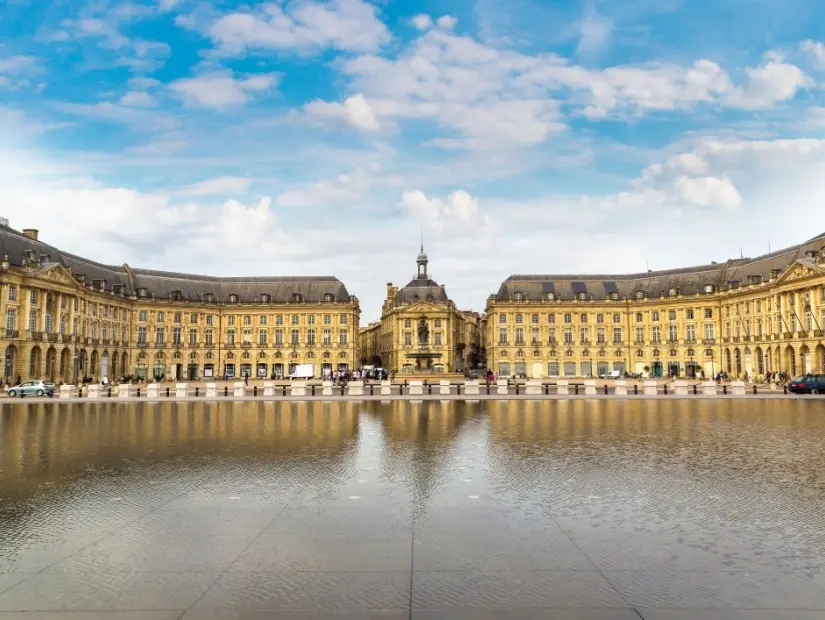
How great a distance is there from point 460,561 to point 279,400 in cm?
3426

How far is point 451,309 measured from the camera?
111 meters

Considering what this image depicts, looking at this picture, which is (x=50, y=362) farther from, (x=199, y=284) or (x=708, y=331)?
(x=708, y=331)

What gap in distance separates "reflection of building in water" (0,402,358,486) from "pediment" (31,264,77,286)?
4070 cm

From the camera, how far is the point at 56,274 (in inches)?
2795

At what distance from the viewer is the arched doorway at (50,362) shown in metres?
70.9

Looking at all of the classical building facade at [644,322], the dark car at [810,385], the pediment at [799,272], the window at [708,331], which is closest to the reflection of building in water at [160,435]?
the dark car at [810,385]

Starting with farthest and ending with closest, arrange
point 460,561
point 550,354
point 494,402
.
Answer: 1. point 550,354
2. point 494,402
3. point 460,561

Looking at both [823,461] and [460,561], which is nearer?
[460,561]

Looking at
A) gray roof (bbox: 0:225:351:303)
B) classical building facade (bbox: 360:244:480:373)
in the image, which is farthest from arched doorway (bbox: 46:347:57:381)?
classical building facade (bbox: 360:244:480:373)

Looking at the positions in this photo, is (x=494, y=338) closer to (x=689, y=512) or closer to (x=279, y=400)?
(x=279, y=400)

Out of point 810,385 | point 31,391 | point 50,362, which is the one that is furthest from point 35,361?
point 810,385

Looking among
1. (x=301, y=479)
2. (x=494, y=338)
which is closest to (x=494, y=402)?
(x=301, y=479)

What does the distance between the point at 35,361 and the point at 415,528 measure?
73.2m

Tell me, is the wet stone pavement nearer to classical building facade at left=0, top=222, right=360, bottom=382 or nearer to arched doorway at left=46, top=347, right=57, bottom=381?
arched doorway at left=46, top=347, right=57, bottom=381
